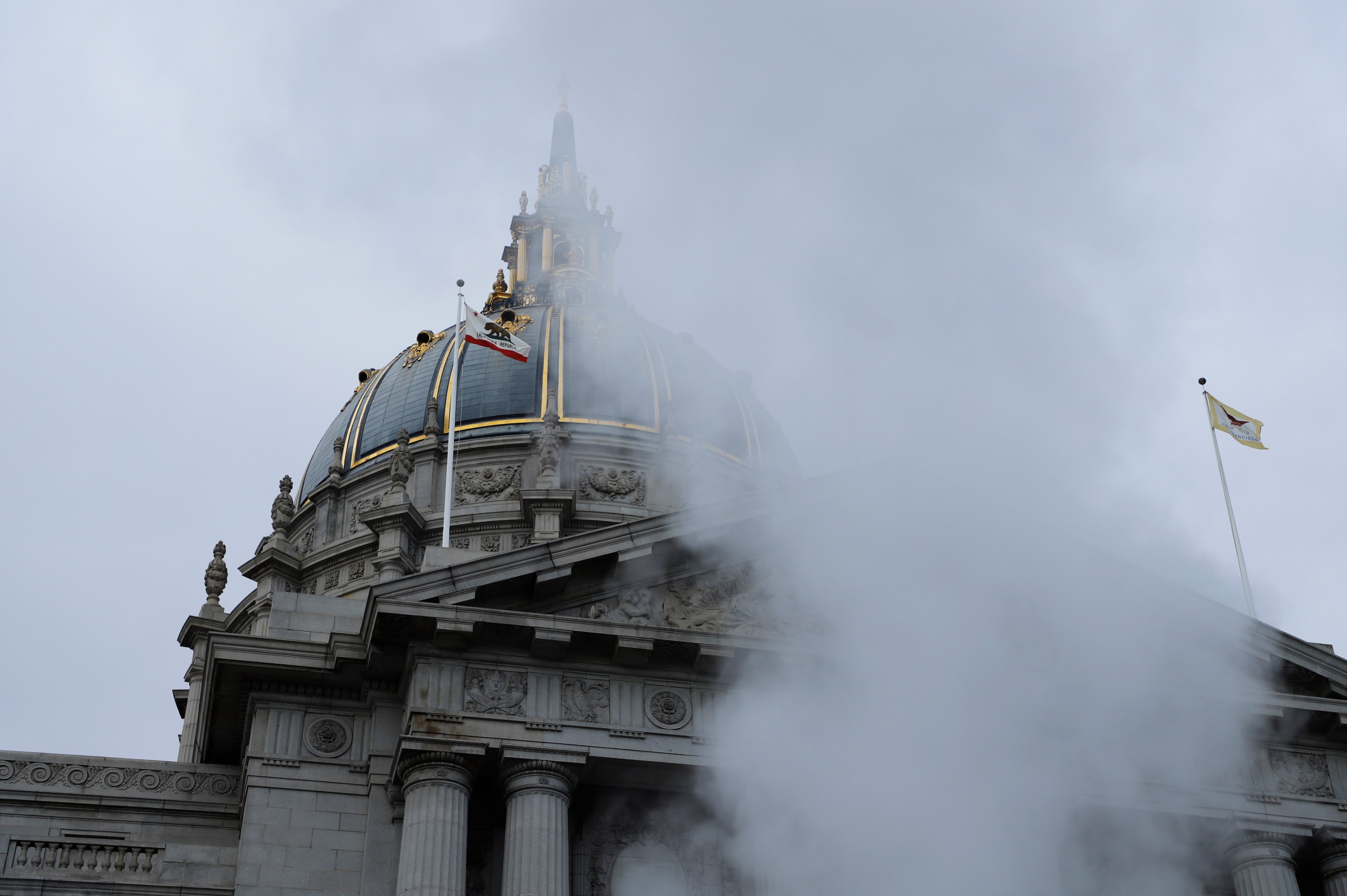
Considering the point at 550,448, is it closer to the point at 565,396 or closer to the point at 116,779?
the point at 565,396

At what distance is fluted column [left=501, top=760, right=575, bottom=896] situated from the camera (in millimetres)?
19672

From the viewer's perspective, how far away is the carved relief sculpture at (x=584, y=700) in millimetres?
21562

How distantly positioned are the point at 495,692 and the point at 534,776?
4.68ft

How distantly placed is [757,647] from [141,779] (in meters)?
9.98

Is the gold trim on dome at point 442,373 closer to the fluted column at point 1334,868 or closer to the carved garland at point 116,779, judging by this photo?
the carved garland at point 116,779

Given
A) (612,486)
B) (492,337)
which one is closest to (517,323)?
(612,486)

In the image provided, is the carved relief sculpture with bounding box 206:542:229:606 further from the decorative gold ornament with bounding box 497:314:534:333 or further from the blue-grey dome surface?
the decorative gold ornament with bounding box 497:314:534:333

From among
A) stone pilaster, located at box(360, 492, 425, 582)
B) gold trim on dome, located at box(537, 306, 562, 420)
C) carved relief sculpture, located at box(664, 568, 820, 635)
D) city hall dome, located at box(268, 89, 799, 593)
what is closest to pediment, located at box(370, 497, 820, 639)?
carved relief sculpture, located at box(664, 568, 820, 635)

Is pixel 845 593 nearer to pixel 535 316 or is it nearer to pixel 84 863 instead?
pixel 84 863

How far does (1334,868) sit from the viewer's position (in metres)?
22.9

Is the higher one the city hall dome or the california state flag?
the city hall dome

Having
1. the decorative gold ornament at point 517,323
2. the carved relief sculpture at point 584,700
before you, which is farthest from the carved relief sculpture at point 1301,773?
the decorative gold ornament at point 517,323

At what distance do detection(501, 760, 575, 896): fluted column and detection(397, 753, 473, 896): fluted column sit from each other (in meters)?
0.62

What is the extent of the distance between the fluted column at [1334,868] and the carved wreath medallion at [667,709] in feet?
33.5
